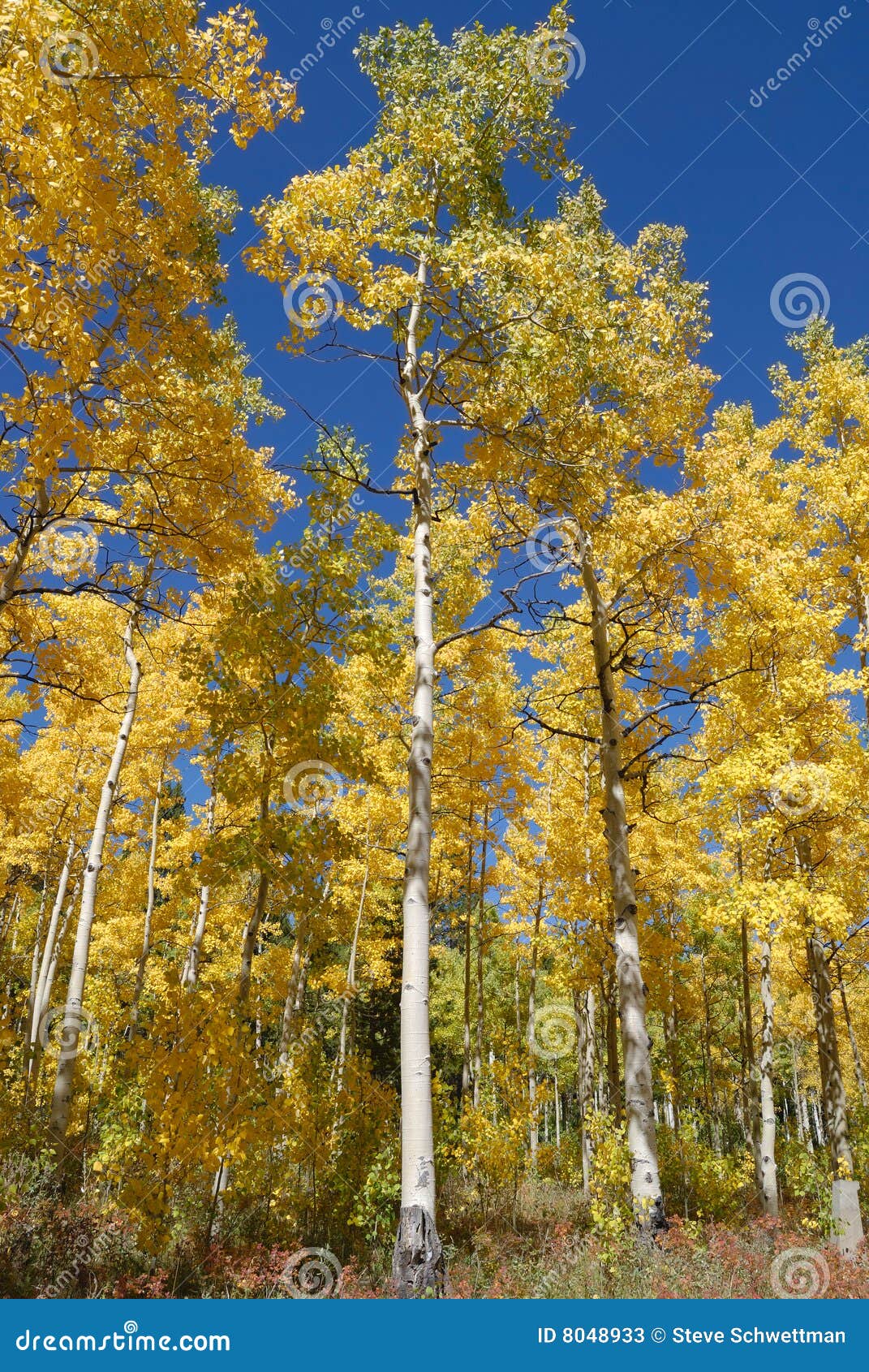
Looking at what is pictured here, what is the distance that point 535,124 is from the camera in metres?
6.88

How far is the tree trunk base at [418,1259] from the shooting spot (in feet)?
13.4

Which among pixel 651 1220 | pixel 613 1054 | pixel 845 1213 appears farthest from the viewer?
→ pixel 613 1054

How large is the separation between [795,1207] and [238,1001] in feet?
39.8

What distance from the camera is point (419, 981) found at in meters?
4.82

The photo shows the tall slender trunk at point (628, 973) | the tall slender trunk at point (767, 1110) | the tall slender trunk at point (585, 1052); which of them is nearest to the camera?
the tall slender trunk at point (628, 973)

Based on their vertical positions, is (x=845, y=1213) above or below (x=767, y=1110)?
below

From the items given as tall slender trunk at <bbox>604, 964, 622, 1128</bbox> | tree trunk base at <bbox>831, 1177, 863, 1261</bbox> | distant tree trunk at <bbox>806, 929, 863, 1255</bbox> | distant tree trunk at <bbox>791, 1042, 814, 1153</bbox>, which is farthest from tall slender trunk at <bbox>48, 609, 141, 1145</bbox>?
distant tree trunk at <bbox>791, 1042, 814, 1153</bbox>

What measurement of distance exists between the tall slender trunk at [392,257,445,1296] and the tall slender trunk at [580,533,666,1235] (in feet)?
7.39

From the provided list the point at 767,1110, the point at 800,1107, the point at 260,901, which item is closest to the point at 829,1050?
the point at 767,1110

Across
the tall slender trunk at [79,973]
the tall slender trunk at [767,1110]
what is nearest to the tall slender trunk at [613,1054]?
the tall slender trunk at [767,1110]

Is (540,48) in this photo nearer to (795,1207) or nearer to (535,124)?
(535,124)

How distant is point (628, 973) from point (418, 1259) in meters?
3.17

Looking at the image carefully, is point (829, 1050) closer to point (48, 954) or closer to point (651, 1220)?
point (651, 1220)

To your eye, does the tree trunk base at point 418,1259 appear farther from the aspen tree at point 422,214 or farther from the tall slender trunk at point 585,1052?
the tall slender trunk at point 585,1052
